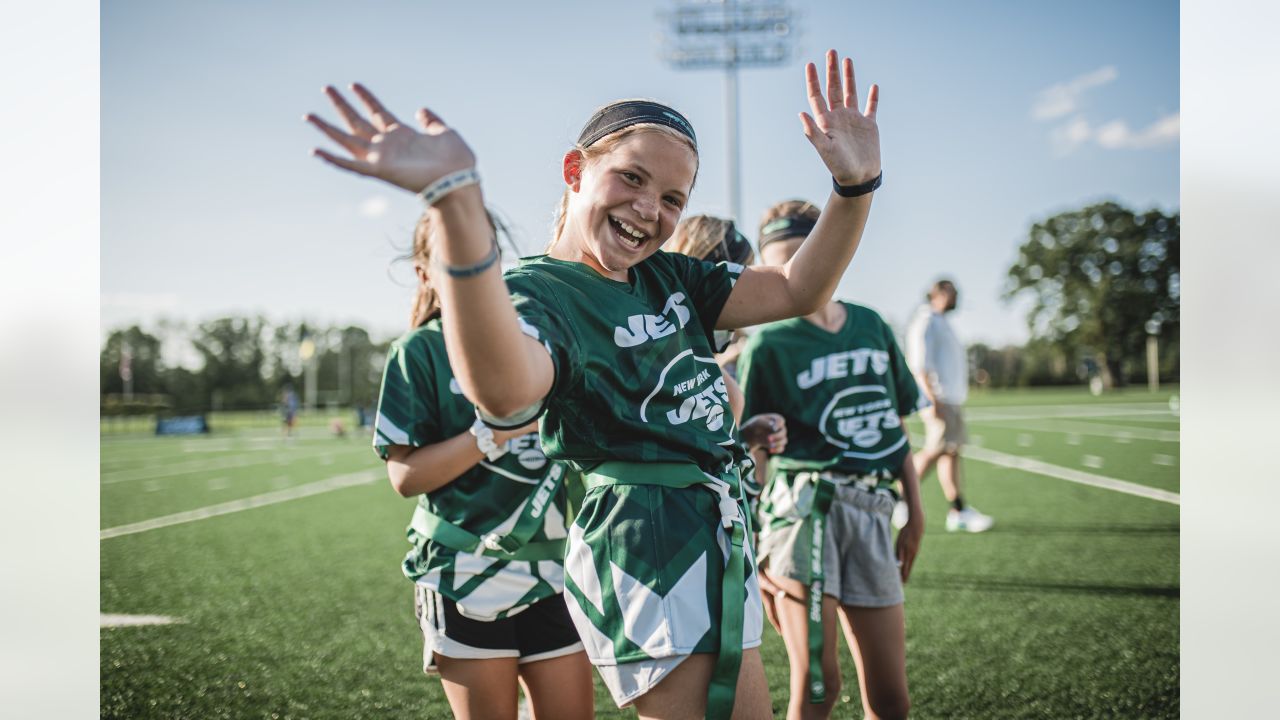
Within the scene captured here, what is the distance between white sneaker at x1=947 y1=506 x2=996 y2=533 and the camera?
7645 millimetres

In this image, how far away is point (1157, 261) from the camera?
5419 cm

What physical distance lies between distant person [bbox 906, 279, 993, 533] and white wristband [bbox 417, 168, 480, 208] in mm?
6868

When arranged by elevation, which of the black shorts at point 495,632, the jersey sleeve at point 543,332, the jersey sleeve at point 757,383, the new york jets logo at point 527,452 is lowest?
the black shorts at point 495,632

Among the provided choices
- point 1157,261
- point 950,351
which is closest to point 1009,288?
point 1157,261

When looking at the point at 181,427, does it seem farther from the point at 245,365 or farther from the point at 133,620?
the point at 245,365

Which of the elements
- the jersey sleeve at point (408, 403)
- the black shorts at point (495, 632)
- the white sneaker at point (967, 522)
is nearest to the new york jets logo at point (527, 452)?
the jersey sleeve at point (408, 403)

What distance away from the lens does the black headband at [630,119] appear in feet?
5.01

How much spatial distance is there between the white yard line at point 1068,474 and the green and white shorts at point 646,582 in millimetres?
7442

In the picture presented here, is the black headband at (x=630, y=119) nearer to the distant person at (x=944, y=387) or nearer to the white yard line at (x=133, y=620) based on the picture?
the white yard line at (x=133, y=620)

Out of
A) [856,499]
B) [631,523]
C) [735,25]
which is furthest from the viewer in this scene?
[735,25]

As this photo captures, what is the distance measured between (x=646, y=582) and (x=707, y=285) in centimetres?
66

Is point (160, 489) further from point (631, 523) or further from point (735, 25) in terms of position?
point (735, 25)
